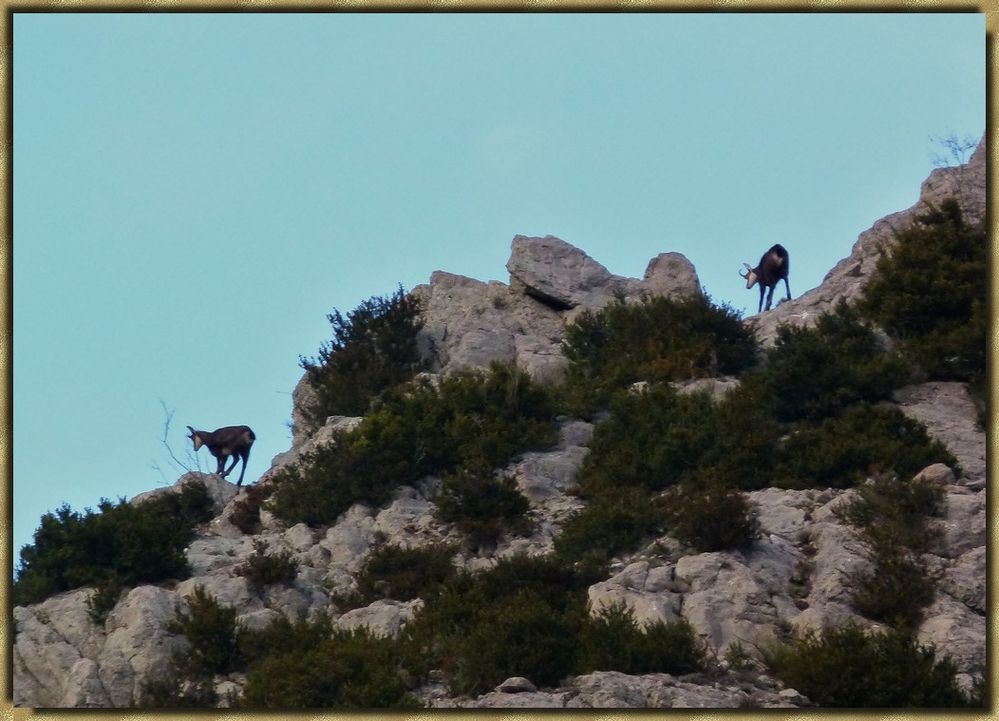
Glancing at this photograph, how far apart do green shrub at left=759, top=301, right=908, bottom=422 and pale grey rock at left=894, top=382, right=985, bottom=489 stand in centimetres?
45

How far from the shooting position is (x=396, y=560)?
24438mm

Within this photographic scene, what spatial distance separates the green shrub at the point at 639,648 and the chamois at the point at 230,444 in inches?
568

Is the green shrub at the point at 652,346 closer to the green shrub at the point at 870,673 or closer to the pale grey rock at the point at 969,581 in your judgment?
the pale grey rock at the point at 969,581

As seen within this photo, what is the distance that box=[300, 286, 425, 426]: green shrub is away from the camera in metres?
32.5

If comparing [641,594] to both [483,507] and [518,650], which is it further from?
[483,507]

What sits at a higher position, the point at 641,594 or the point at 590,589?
the point at 590,589

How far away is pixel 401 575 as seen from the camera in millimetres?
23984

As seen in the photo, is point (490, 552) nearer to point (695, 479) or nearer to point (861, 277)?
point (695, 479)

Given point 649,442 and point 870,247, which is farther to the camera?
point 870,247

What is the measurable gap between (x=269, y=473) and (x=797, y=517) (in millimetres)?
10500

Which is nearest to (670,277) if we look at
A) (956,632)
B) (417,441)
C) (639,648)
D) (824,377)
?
(824,377)

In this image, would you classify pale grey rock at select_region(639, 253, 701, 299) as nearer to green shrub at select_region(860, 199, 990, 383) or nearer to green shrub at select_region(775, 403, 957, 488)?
green shrub at select_region(860, 199, 990, 383)

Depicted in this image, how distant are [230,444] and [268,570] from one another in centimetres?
960

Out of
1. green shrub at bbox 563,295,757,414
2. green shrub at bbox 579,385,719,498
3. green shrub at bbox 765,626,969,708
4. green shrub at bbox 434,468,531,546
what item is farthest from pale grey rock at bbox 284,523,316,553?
green shrub at bbox 765,626,969,708
